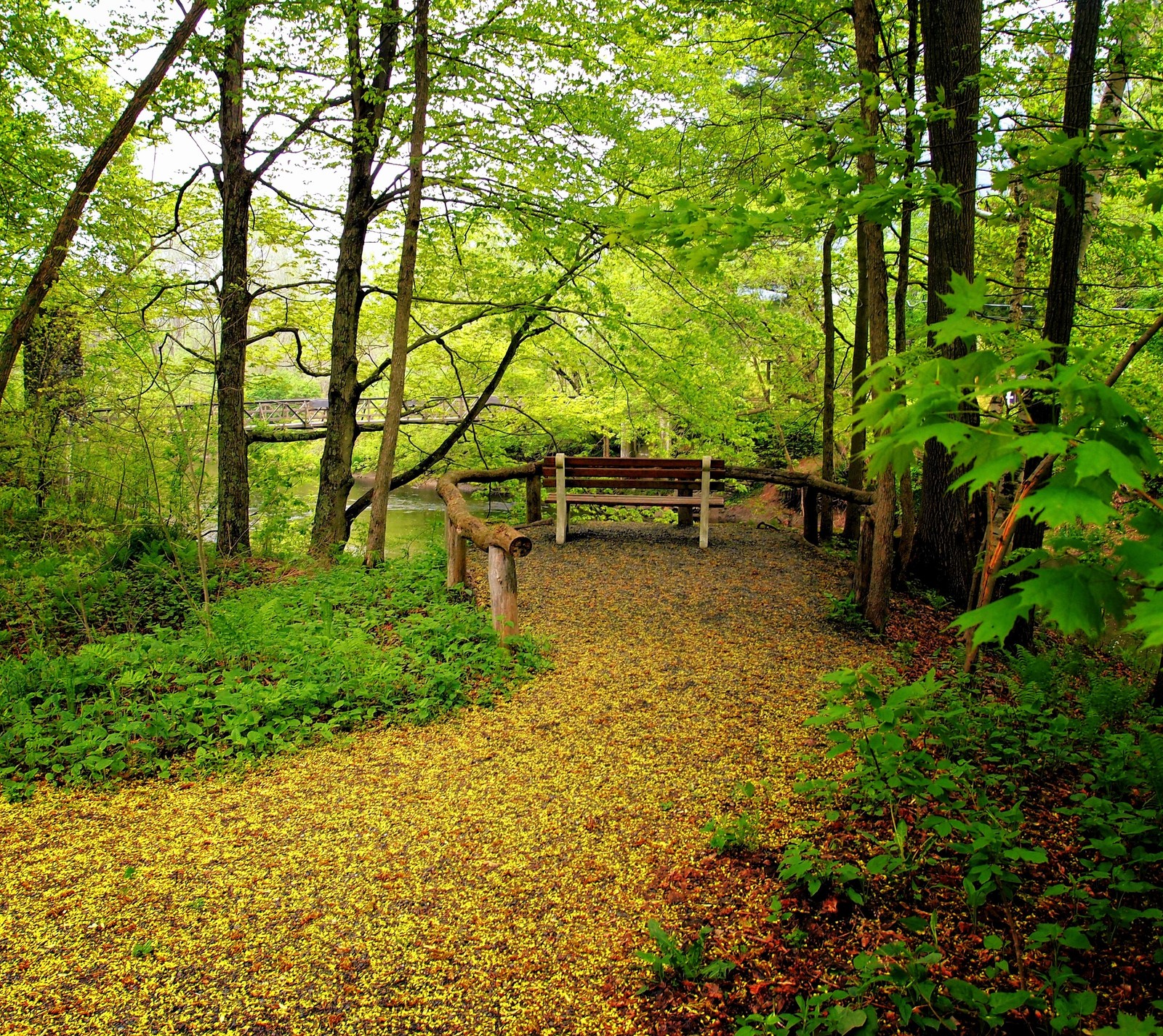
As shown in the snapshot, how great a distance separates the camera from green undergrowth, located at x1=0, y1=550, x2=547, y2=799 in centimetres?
388

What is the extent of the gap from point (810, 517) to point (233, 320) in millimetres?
8034

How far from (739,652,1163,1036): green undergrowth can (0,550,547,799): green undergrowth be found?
2.50 m

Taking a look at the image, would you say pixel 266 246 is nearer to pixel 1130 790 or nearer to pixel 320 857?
pixel 320 857

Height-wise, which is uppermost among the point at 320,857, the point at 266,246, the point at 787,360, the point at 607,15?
the point at 607,15

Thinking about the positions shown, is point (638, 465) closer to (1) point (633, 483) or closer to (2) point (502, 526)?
(1) point (633, 483)

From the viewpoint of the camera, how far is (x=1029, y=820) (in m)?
3.00

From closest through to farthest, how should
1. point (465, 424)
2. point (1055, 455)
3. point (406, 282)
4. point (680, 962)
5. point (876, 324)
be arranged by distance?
point (1055, 455), point (680, 962), point (876, 324), point (406, 282), point (465, 424)

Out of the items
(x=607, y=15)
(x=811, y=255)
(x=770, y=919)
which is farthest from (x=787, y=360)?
(x=770, y=919)

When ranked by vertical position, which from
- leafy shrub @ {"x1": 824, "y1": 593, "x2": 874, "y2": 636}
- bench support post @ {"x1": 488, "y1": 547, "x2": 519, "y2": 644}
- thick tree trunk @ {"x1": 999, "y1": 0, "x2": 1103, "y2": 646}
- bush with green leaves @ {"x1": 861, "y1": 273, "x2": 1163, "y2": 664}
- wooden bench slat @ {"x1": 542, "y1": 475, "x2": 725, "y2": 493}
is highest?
thick tree trunk @ {"x1": 999, "y1": 0, "x2": 1103, "y2": 646}

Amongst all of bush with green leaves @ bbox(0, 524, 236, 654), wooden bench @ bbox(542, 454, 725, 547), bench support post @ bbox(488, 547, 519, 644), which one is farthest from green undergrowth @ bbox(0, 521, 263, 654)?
wooden bench @ bbox(542, 454, 725, 547)

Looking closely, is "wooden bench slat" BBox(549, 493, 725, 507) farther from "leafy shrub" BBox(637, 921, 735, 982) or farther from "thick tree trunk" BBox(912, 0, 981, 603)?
"leafy shrub" BBox(637, 921, 735, 982)

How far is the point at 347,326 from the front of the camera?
9.65 meters

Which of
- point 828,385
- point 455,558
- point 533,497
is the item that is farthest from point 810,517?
point 455,558

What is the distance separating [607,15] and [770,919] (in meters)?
→ 9.09
